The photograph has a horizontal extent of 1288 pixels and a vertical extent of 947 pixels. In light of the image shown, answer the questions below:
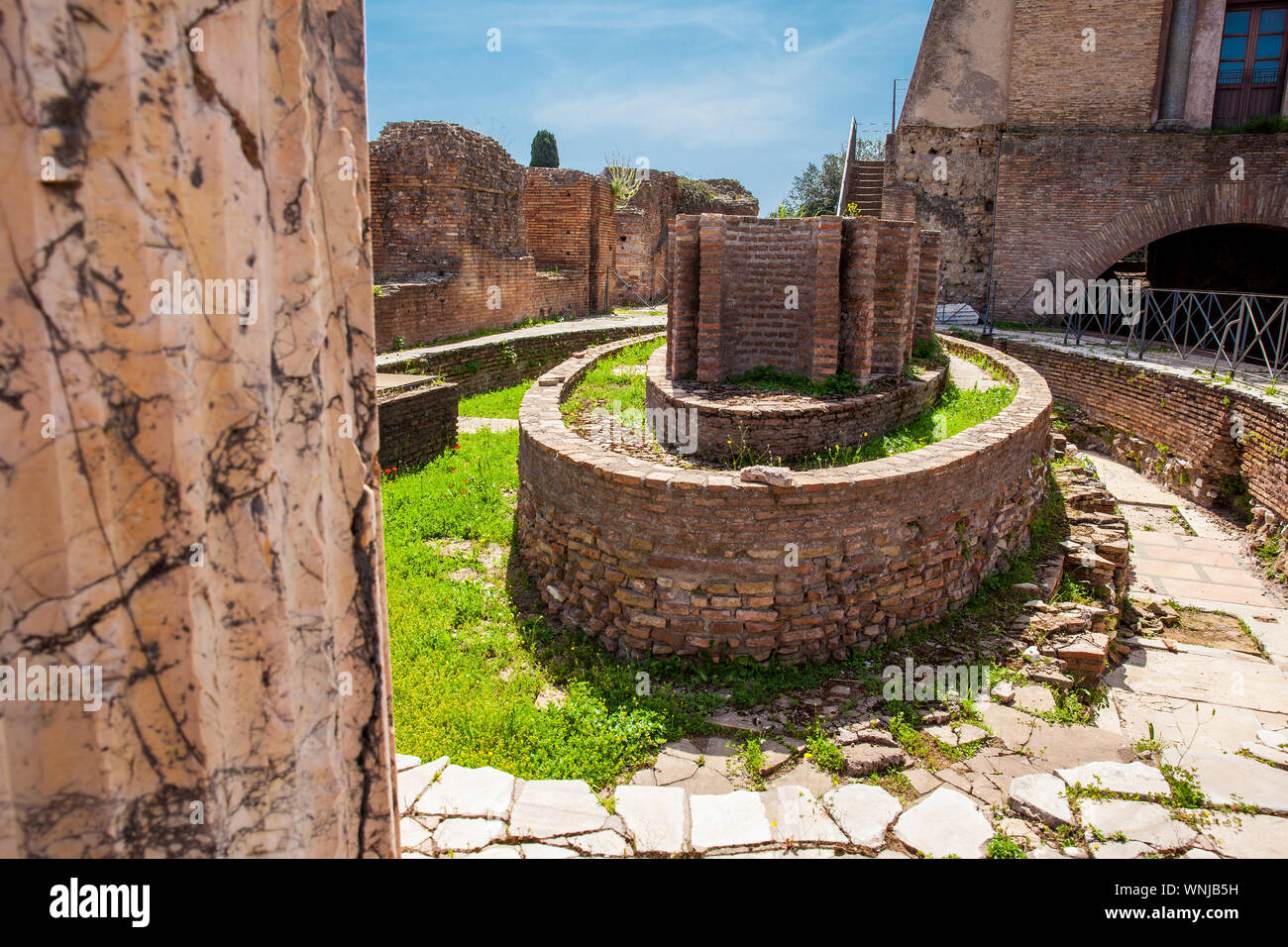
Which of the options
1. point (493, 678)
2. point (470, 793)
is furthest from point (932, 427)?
point (470, 793)

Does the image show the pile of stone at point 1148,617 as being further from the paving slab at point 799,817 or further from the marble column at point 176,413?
the marble column at point 176,413

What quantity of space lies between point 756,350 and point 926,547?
2.88 meters

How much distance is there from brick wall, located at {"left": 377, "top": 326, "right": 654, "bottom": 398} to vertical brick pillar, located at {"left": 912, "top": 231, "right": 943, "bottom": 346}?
503cm

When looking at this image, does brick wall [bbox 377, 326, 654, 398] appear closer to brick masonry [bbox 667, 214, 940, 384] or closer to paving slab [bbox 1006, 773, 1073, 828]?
brick masonry [bbox 667, 214, 940, 384]

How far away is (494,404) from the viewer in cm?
1202

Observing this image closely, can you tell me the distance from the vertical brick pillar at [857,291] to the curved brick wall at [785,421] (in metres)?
0.39

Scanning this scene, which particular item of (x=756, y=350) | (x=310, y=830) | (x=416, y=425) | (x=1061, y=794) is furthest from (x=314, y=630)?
(x=416, y=425)

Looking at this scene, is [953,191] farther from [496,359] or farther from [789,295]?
[789,295]

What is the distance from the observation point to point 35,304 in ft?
2.74

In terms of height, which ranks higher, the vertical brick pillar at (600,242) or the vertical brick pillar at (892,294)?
the vertical brick pillar at (600,242)

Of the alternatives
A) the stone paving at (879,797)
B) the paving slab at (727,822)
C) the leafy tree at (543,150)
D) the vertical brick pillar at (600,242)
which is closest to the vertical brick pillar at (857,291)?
the stone paving at (879,797)

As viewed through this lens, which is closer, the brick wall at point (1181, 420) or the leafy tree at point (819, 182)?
the brick wall at point (1181, 420)

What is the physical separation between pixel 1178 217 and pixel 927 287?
902 cm

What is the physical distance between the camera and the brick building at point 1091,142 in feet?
48.4
